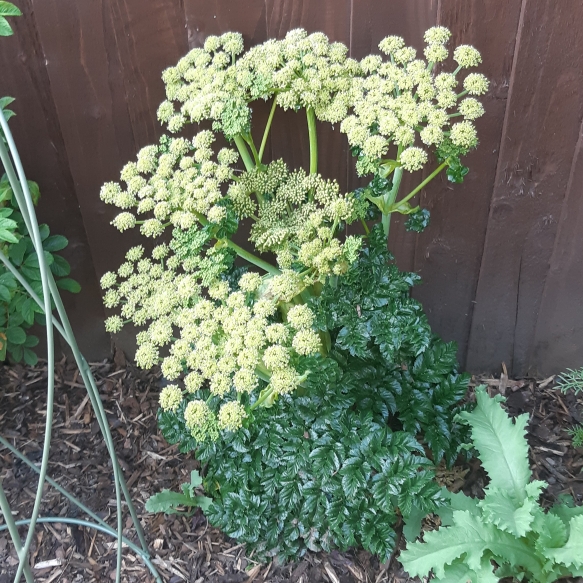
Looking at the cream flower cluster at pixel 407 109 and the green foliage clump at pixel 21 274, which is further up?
the cream flower cluster at pixel 407 109

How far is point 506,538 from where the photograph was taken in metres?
1.61

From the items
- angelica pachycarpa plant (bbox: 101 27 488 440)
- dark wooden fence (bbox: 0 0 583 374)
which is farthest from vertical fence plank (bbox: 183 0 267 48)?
angelica pachycarpa plant (bbox: 101 27 488 440)

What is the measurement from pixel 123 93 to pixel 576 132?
1.55 metres

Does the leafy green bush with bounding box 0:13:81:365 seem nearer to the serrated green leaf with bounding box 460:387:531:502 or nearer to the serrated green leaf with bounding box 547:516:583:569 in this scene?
the serrated green leaf with bounding box 460:387:531:502

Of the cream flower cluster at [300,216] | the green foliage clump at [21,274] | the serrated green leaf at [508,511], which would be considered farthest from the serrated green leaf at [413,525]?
→ the green foliage clump at [21,274]

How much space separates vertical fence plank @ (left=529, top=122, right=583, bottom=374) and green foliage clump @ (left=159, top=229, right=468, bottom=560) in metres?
0.65

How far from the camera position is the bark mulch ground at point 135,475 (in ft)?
6.06

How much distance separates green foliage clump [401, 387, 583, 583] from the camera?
60.8 inches

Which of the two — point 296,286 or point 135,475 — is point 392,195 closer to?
point 296,286

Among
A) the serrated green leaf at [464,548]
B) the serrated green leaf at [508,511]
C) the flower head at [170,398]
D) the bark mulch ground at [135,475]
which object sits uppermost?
the flower head at [170,398]

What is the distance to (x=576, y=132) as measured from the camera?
1.88 m

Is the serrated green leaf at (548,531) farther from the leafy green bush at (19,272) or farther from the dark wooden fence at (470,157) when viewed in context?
the leafy green bush at (19,272)

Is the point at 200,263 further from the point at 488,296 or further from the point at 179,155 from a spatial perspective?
the point at 488,296

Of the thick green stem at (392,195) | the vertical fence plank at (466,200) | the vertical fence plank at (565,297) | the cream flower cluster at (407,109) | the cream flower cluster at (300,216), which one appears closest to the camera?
the cream flower cluster at (407,109)
